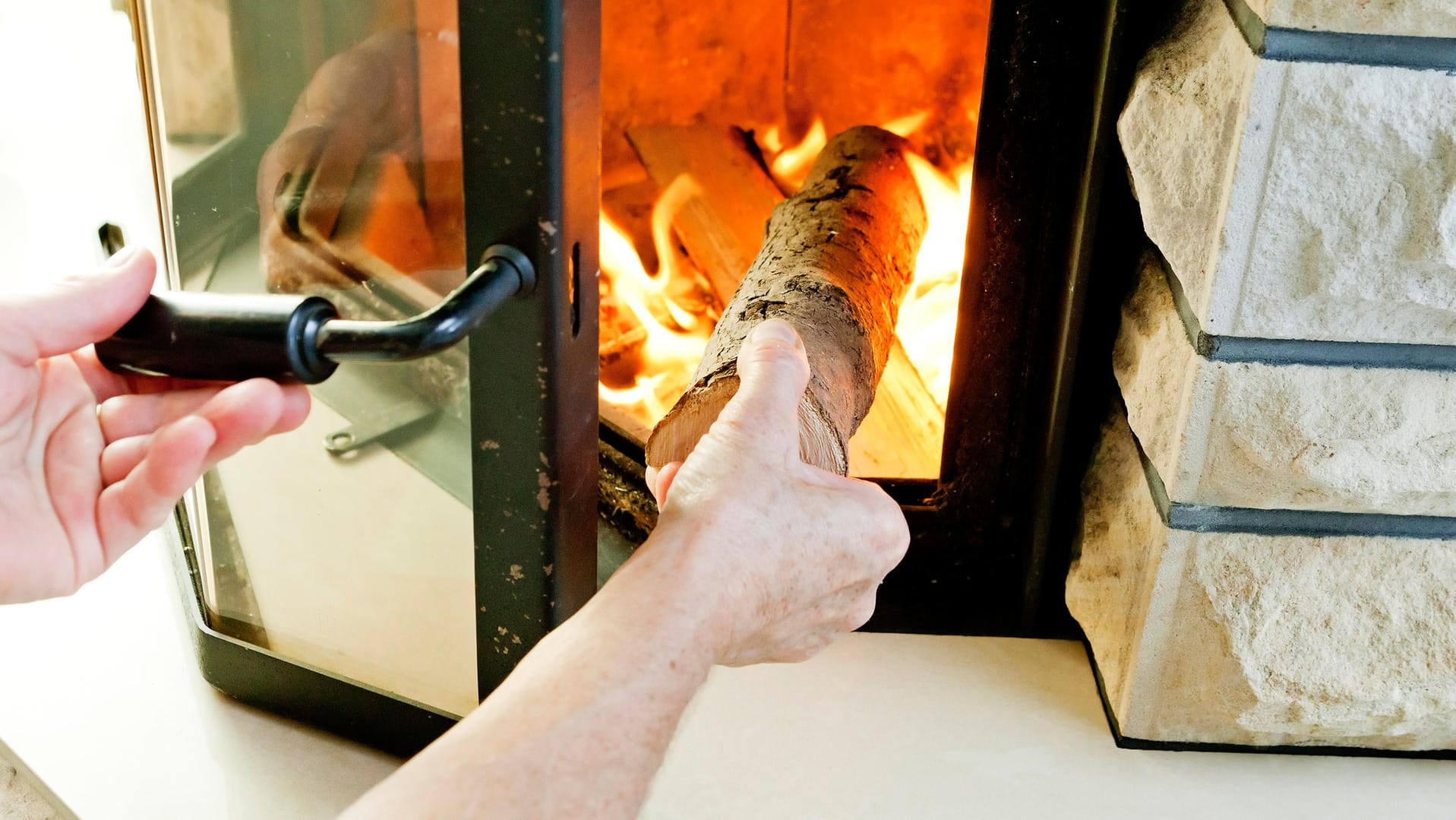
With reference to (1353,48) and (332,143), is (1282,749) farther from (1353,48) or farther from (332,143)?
(332,143)

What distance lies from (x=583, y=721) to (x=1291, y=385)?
28.5 inches

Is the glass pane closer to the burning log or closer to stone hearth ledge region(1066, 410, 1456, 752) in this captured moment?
the burning log

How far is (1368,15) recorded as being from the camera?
959mm

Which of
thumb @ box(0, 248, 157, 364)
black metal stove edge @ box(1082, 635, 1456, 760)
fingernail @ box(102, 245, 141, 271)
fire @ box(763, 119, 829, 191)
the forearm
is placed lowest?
black metal stove edge @ box(1082, 635, 1456, 760)

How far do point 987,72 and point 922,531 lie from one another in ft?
1.70

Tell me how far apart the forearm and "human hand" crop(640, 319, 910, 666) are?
0.03 meters

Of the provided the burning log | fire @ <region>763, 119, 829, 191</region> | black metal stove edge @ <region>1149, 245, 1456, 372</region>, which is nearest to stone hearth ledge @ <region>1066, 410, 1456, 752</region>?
black metal stove edge @ <region>1149, 245, 1456, 372</region>

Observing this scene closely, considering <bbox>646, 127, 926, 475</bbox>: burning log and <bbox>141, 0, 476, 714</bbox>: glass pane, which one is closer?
<bbox>141, 0, 476, 714</bbox>: glass pane

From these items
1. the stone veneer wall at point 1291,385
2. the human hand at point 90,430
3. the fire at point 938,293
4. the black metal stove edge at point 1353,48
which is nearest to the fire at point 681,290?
the fire at point 938,293

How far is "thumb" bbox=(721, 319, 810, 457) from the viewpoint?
0.86 metres

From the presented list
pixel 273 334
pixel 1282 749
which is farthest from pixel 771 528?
pixel 1282 749

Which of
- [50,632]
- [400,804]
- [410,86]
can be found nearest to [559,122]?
[410,86]

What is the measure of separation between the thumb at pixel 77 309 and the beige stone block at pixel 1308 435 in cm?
85

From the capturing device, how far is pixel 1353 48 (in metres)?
0.98
